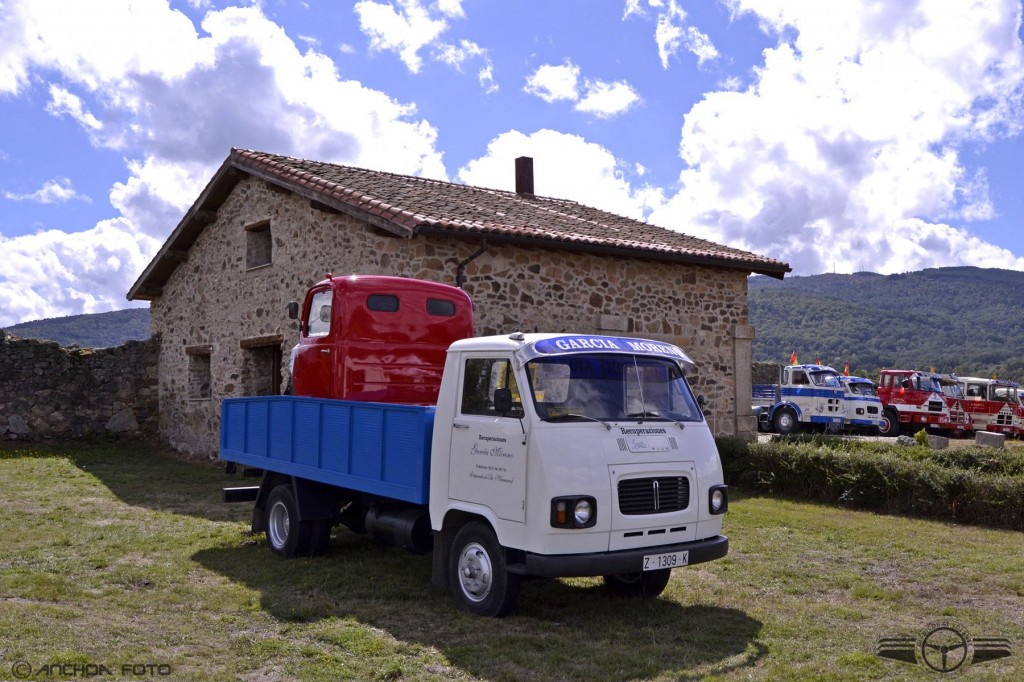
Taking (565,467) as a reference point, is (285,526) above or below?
below

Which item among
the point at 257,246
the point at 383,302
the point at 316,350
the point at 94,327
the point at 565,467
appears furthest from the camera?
the point at 94,327

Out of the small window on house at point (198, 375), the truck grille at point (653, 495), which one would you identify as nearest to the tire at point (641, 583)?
the truck grille at point (653, 495)

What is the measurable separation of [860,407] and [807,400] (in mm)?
1498

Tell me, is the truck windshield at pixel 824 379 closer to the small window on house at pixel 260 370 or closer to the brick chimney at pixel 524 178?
the brick chimney at pixel 524 178

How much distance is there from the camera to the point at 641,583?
692 centimetres

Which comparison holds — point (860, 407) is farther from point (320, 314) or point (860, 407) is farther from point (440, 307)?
point (320, 314)

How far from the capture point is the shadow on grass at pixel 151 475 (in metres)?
11.6

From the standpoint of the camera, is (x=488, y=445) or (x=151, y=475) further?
(x=151, y=475)

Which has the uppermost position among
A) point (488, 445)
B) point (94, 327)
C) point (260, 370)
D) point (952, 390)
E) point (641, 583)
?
point (94, 327)

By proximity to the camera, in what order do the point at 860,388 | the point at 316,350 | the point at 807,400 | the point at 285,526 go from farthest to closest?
the point at 860,388 → the point at 807,400 → the point at 316,350 → the point at 285,526

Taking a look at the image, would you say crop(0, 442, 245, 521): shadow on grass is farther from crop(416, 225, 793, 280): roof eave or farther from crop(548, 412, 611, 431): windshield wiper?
crop(548, 412, 611, 431): windshield wiper

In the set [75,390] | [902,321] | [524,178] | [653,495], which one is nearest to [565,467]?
[653,495]

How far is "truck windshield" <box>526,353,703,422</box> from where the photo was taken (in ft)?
19.8

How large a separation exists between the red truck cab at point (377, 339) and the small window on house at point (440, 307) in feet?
0.03
